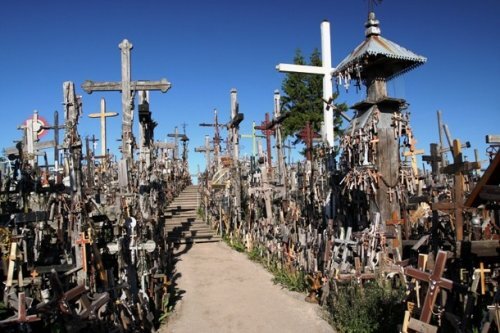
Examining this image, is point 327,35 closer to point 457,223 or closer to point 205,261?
point 205,261

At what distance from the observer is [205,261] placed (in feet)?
42.6

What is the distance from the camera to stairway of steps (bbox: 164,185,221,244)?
15758mm

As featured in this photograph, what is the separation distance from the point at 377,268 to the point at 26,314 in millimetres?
6037

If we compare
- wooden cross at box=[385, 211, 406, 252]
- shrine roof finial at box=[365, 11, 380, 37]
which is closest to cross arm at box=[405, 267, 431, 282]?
wooden cross at box=[385, 211, 406, 252]

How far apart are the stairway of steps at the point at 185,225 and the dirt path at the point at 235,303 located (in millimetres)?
2794

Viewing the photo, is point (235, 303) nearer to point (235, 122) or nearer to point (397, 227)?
point (397, 227)

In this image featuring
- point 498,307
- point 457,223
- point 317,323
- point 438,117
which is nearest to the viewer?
point 498,307

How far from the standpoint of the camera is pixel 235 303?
925cm

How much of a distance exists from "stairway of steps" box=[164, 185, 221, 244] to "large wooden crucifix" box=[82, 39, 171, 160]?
4.85 metres

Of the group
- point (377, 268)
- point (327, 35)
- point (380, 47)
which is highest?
point (327, 35)

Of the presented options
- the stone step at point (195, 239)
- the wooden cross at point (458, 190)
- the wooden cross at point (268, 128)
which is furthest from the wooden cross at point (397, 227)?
the wooden cross at point (268, 128)

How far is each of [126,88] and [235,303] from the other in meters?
6.05

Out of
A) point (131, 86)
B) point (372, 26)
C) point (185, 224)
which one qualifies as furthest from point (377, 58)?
point (185, 224)

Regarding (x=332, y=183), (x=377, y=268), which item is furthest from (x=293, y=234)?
(x=377, y=268)
